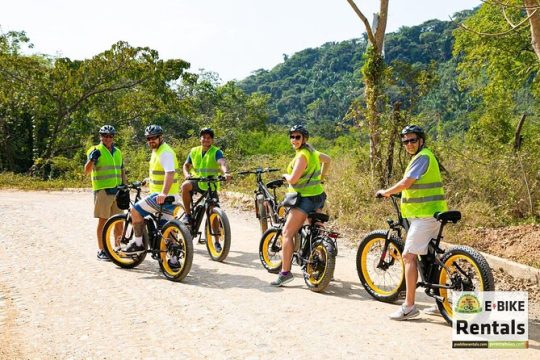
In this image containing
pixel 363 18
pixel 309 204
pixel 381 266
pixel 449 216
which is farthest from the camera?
pixel 363 18

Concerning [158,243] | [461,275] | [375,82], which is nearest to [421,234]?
[461,275]

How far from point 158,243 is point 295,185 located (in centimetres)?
208

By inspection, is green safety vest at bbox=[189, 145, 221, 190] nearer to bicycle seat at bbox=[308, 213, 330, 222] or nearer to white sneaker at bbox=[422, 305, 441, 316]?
bicycle seat at bbox=[308, 213, 330, 222]

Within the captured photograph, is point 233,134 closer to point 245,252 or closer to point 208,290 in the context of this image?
point 245,252

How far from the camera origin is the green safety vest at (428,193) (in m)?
5.73

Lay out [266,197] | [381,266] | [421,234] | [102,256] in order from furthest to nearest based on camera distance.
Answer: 1. [266,197]
2. [102,256]
3. [381,266]
4. [421,234]

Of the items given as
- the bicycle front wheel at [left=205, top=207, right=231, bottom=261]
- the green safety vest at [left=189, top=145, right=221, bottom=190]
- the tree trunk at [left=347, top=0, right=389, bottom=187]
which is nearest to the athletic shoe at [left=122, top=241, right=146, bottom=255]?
the bicycle front wheel at [left=205, top=207, right=231, bottom=261]

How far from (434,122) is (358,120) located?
5.84ft

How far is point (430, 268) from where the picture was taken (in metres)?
5.84

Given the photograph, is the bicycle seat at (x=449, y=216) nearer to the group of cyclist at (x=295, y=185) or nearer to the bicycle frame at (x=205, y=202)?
the group of cyclist at (x=295, y=185)

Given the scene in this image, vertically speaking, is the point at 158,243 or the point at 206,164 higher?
the point at 206,164

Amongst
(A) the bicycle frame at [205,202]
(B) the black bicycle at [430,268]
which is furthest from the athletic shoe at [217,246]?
(B) the black bicycle at [430,268]

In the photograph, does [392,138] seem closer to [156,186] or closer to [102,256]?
[156,186]

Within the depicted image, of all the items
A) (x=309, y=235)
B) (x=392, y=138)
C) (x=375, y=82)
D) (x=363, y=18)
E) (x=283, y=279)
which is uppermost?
(x=363, y=18)
